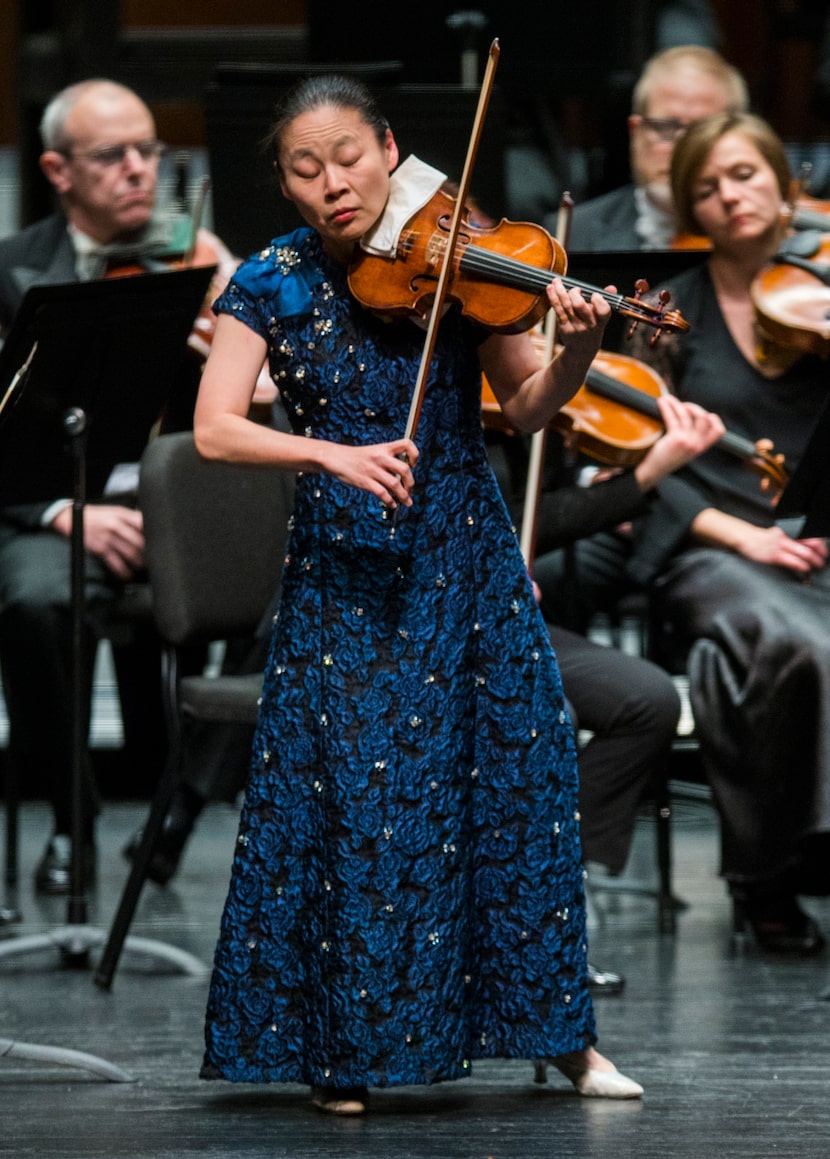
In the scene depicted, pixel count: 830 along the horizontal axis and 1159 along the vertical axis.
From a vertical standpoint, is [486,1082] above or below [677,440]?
below

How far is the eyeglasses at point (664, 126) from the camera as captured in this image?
3.91m

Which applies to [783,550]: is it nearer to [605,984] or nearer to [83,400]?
[605,984]

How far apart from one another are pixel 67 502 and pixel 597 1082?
1.86 metres

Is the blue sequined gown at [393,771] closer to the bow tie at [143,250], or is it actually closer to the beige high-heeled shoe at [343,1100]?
the beige high-heeled shoe at [343,1100]

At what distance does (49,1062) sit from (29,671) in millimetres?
1218

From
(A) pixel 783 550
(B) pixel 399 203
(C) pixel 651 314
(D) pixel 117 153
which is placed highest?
(D) pixel 117 153

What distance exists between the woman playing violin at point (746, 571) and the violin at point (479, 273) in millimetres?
1252

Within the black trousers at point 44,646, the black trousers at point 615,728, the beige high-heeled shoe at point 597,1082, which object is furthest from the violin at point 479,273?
the black trousers at point 44,646

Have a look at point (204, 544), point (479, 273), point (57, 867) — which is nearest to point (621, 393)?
point (204, 544)

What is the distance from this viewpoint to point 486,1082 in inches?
94.9

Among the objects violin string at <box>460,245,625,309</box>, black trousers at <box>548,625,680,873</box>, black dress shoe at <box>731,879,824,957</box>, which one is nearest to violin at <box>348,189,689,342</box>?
violin string at <box>460,245,625,309</box>

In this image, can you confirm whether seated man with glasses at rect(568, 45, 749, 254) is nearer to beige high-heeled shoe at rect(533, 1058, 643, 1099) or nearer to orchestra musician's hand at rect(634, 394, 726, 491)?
orchestra musician's hand at rect(634, 394, 726, 491)

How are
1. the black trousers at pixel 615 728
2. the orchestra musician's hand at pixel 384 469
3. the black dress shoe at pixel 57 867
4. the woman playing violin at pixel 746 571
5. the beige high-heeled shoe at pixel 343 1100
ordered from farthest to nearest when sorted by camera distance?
the black dress shoe at pixel 57 867 → the woman playing violin at pixel 746 571 → the black trousers at pixel 615 728 → the beige high-heeled shoe at pixel 343 1100 → the orchestra musician's hand at pixel 384 469

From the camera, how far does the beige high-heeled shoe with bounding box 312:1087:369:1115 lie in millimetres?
2256
